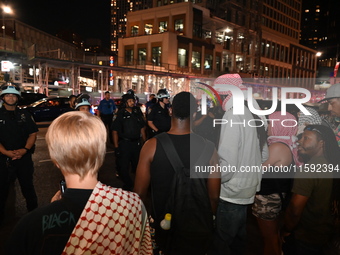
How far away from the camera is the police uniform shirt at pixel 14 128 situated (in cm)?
411

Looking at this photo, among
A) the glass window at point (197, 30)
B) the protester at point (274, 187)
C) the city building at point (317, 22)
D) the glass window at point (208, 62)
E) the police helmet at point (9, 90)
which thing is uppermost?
the city building at point (317, 22)

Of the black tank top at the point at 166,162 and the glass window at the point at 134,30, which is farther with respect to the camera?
the glass window at the point at 134,30

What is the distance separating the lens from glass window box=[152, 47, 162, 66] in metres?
39.1

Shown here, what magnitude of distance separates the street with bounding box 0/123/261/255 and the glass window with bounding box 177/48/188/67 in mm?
31839

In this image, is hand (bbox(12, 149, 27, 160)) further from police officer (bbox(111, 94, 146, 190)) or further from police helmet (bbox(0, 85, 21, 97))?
police officer (bbox(111, 94, 146, 190))

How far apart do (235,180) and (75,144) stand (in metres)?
1.84

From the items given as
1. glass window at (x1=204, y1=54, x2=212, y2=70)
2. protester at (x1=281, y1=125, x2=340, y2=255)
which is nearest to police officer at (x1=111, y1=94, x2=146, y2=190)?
Result: protester at (x1=281, y1=125, x2=340, y2=255)

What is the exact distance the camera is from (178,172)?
231 centimetres

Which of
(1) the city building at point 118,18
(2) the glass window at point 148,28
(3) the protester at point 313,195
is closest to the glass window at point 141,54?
(2) the glass window at point 148,28

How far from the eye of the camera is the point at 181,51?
39.5 meters

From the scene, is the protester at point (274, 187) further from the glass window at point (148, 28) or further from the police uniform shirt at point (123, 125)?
the glass window at point (148, 28)

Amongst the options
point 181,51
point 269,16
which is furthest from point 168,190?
point 269,16

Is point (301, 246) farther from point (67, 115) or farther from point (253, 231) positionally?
point (67, 115)

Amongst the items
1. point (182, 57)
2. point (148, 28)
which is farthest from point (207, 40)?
point (148, 28)
